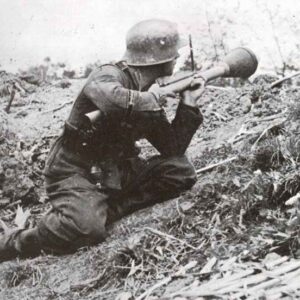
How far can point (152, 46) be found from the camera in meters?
3.77

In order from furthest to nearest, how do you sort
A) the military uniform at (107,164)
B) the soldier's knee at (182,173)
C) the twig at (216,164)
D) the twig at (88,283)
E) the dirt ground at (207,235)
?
the twig at (216,164) → the soldier's knee at (182,173) → the military uniform at (107,164) → the twig at (88,283) → the dirt ground at (207,235)

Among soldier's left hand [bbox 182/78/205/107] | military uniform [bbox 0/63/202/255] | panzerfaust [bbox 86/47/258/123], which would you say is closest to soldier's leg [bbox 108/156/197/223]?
military uniform [bbox 0/63/202/255]

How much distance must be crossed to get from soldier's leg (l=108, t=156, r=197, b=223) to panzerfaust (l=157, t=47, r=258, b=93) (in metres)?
0.57

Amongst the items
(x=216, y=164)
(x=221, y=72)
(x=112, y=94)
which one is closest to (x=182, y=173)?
(x=216, y=164)

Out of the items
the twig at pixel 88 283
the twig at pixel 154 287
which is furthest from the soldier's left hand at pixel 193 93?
the twig at pixel 154 287

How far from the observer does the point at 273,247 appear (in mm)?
2723

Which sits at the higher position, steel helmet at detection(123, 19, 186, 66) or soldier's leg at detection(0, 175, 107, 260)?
steel helmet at detection(123, 19, 186, 66)

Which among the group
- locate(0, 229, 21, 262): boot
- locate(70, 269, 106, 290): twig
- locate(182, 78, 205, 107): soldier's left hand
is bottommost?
locate(0, 229, 21, 262): boot

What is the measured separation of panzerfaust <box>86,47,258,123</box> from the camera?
383cm

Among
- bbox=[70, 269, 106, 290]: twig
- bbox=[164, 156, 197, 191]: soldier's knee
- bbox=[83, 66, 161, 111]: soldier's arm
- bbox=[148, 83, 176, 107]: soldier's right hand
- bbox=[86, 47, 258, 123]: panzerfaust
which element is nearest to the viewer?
bbox=[70, 269, 106, 290]: twig

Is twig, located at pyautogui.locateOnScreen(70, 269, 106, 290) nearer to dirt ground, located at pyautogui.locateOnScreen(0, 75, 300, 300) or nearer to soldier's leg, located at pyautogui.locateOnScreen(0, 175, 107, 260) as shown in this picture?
dirt ground, located at pyautogui.locateOnScreen(0, 75, 300, 300)

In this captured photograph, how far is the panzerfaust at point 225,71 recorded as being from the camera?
12.6 ft

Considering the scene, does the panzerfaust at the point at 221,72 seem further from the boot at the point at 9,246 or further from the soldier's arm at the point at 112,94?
the boot at the point at 9,246

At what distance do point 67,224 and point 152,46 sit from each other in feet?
4.32
